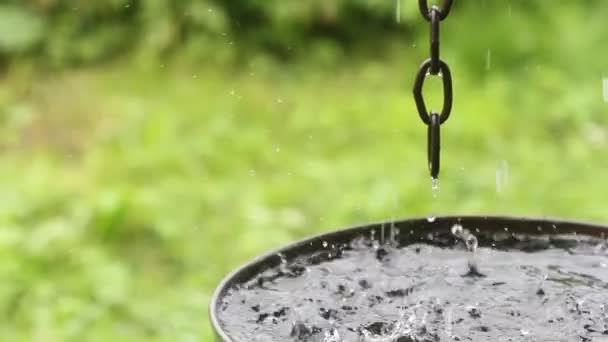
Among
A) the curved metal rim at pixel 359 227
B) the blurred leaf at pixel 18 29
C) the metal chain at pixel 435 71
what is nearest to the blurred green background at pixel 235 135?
the blurred leaf at pixel 18 29

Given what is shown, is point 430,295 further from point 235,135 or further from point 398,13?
point 398,13

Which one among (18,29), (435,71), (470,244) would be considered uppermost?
(18,29)

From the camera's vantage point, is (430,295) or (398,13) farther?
(398,13)

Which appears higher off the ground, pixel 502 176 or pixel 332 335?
pixel 502 176

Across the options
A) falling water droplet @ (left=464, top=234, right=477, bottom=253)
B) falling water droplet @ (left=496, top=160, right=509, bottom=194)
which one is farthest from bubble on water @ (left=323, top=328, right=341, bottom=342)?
falling water droplet @ (left=496, top=160, right=509, bottom=194)

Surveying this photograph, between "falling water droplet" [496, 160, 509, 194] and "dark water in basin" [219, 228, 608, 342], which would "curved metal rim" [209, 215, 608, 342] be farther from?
"falling water droplet" [496, 160, 509, 194]

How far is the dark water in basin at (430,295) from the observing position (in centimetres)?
212

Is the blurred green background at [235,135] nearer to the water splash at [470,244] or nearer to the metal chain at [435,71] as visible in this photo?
Result: the water splash at [470,244]

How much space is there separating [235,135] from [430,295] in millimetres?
3725

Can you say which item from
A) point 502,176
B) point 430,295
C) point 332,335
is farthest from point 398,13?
point 332,335

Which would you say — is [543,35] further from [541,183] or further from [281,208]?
[281,208]

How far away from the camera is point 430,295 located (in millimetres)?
2318

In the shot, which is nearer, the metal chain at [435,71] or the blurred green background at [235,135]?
the metal chain at [435,71]

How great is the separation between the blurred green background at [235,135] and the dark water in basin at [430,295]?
1801mm
